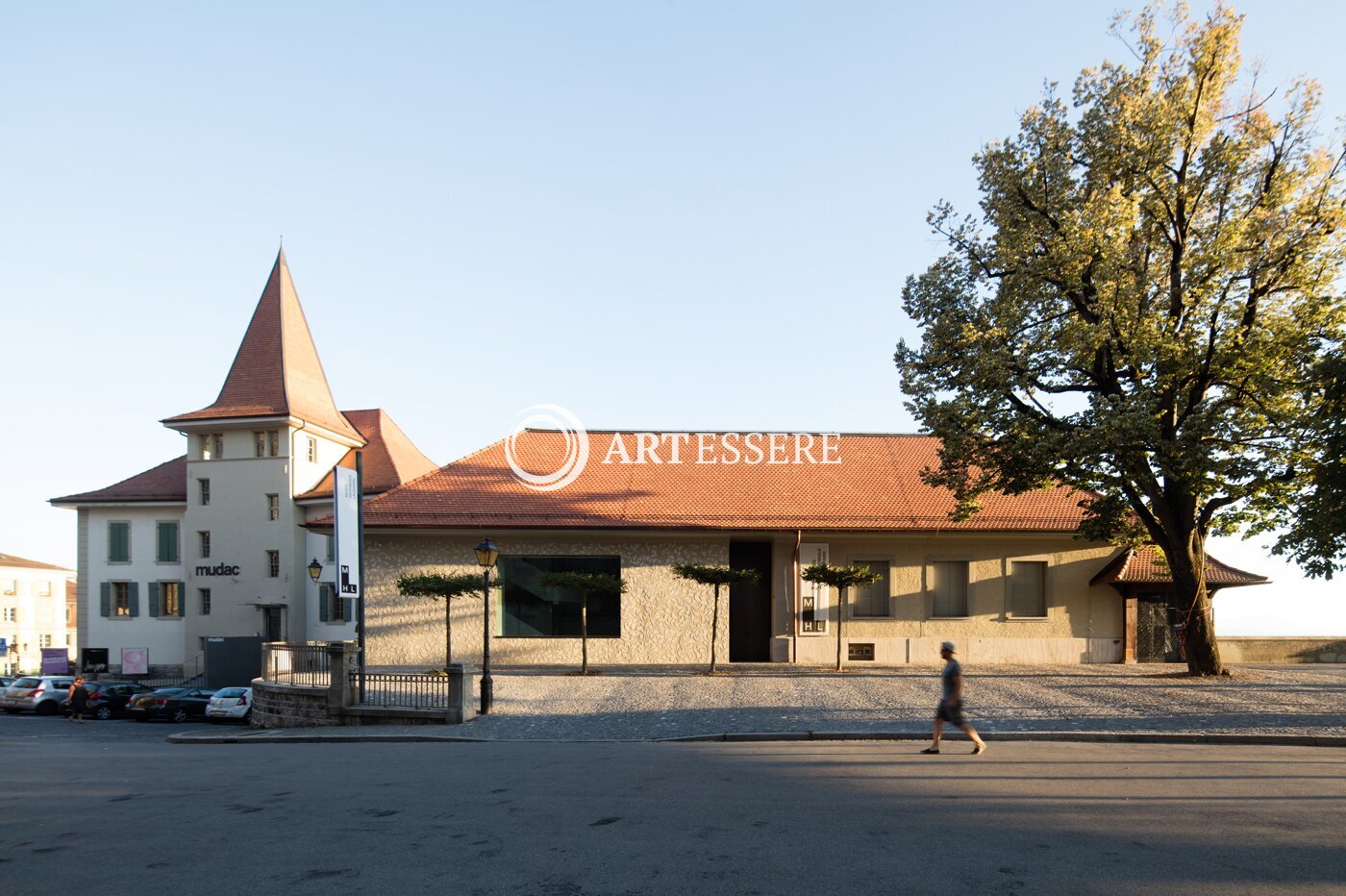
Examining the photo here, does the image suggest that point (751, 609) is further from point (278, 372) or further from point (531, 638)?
point (278, 372)

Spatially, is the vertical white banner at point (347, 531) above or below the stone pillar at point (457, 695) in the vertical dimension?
above

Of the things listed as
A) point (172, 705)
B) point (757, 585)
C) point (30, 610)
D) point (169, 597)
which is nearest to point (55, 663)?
point (169, 597)

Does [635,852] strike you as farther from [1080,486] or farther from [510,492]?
[510,492]

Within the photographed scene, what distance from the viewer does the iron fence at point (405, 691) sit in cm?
2002

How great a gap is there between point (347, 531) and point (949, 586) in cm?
1731

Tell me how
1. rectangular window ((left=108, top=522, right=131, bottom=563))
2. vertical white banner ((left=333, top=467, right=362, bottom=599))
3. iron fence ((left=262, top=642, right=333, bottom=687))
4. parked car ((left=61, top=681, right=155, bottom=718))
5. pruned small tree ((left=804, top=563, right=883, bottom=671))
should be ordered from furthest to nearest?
rectangular window ((left=108, top=522, right=131, bottom=563)), parked car ((left=61, top=681, right=155, bottom=718)), pruned small tree ((left=804, top=563, right=883, bottom=671)), vertical white banner ((left=333, top=467, right=362, bottom=599)), iron fence ((left=262, top=642, right=333, bottom=687))

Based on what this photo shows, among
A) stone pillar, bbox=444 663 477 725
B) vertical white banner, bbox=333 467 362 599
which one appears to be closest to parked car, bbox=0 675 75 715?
vertical white banner, bbox=333 467 362 599

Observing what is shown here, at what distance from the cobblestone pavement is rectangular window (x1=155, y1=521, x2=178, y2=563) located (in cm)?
3049

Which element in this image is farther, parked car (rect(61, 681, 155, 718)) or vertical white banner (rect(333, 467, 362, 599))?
parked car (rect(61, 681, 155, 718))

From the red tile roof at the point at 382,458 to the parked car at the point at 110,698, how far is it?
12025 millimetres

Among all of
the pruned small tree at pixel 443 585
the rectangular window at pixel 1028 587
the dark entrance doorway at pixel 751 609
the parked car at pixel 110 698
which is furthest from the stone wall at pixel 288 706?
the rectangular window at pixel 1028 587

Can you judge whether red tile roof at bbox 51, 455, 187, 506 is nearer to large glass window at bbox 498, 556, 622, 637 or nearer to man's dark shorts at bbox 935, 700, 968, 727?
large glass window at bbox 498, 556, 622, 637

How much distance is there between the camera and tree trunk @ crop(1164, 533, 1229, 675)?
2122 cm

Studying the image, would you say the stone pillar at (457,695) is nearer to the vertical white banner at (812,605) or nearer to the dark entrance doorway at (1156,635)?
the vertical white banner at (812,605)
